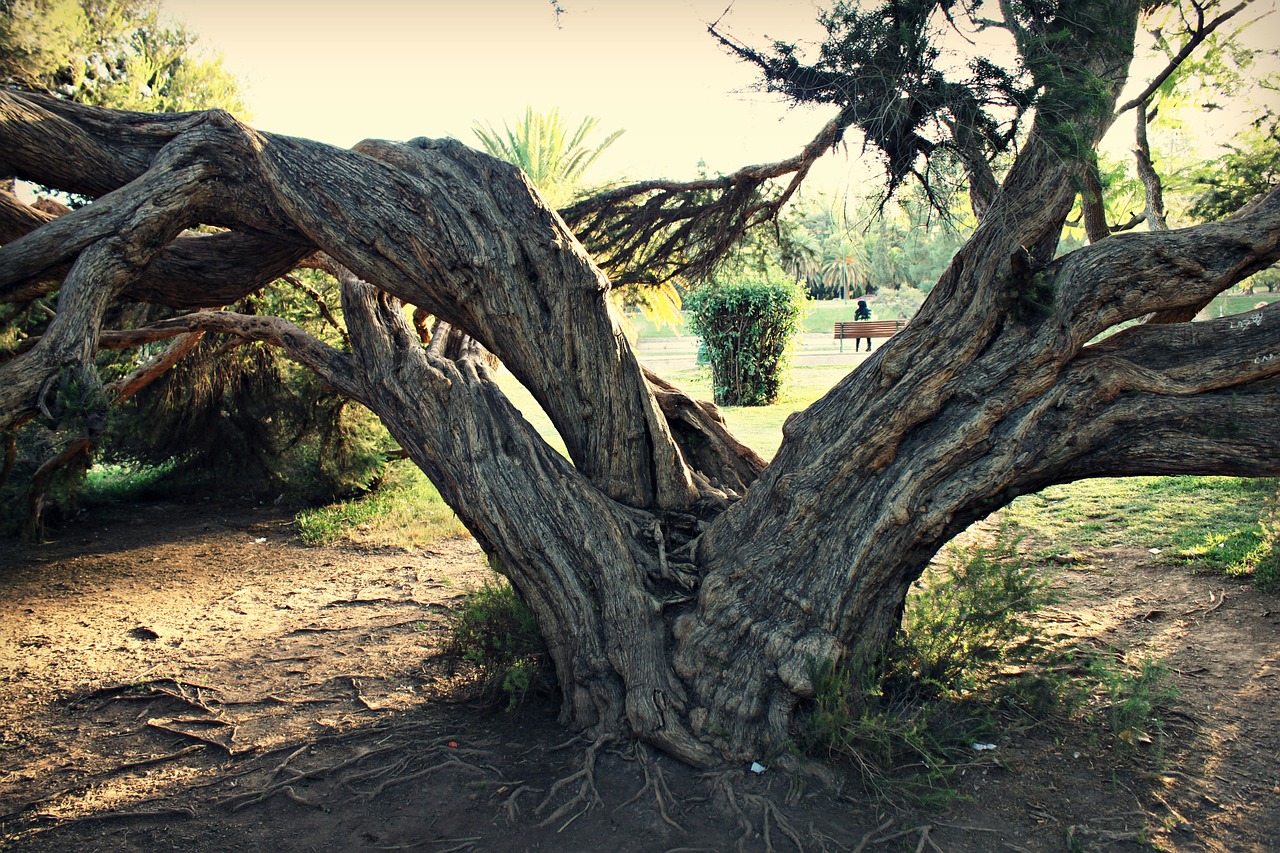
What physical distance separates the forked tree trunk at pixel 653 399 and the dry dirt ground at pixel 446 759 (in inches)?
16.0

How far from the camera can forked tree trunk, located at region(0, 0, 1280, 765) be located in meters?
3.88

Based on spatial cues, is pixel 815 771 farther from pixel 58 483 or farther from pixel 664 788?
pixel 58 483

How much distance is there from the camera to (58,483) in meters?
8.53

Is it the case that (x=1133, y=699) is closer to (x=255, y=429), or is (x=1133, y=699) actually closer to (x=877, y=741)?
(x=877, y=741)

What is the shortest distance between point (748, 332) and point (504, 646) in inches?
488

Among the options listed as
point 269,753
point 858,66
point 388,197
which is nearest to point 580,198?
point 388,197

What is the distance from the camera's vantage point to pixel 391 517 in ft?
30.8

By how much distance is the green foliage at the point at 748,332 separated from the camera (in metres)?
16.1

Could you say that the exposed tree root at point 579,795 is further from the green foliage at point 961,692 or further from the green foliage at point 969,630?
the green foliage at point 969,630

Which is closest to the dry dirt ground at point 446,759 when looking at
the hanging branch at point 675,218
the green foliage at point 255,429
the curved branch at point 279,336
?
the curved branch at point 279,336

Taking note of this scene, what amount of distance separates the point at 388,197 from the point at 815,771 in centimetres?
372

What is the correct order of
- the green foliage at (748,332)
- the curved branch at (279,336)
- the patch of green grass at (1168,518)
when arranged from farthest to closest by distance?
1. the green foliage at (748,332)
2. the patch of green grass at (1168,518)
3. the curved branch at (279,336)

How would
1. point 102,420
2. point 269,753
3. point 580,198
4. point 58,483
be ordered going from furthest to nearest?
1. point 58,483
2. point 580,198
3. point 269,753
4. point 102,420

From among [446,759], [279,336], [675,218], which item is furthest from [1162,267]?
[279,336]
